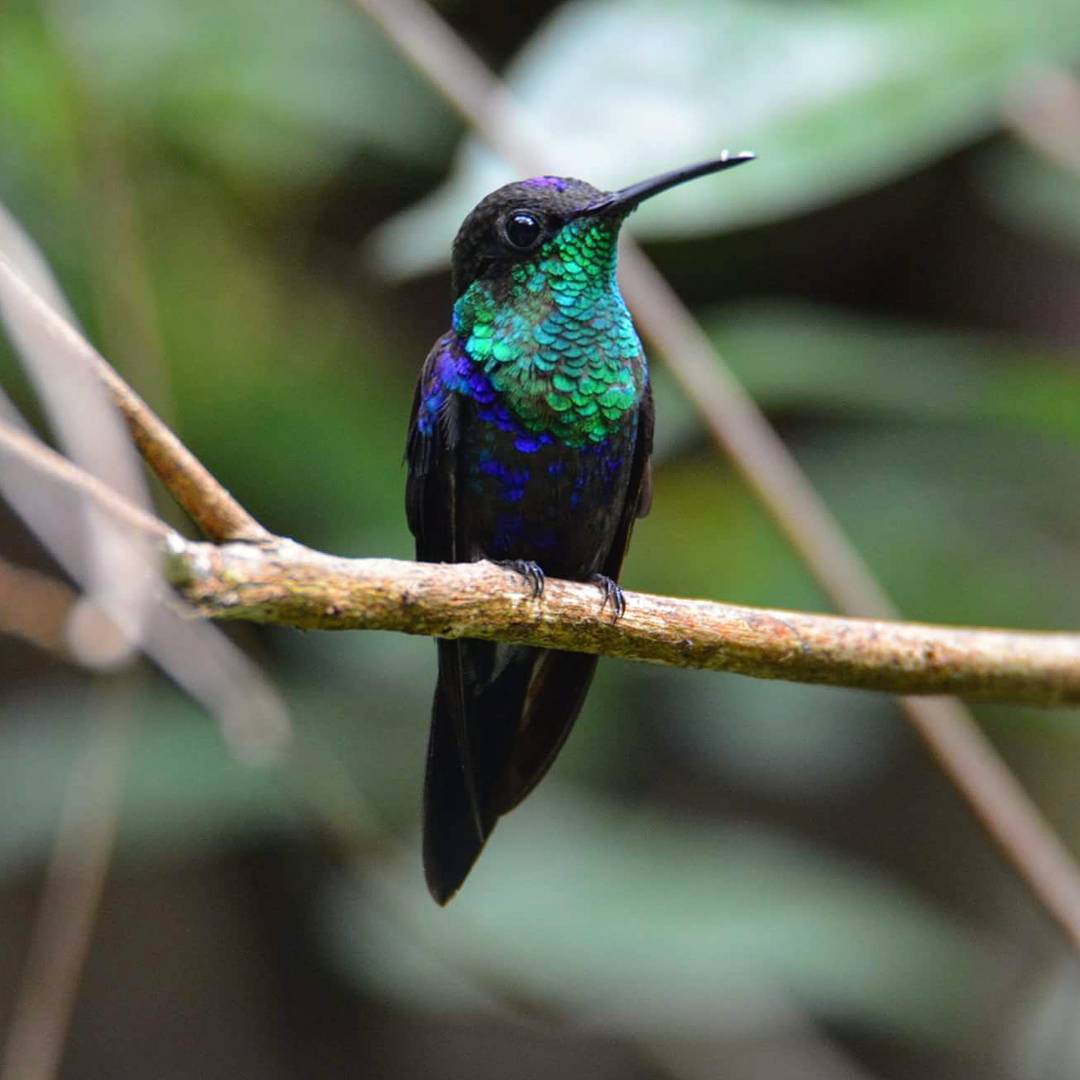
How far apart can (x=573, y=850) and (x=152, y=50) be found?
99.4 inches

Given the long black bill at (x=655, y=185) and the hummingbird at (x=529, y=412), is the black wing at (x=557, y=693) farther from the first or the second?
the long black bill at (x=655, y=185)

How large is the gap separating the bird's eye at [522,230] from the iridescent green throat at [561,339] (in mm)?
25

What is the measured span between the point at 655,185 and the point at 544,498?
0.55 m

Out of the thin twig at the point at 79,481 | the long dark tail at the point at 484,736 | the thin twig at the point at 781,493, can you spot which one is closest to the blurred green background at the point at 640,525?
the thin twig at the point at 781,493

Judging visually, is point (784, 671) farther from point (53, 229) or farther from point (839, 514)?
point (53, 229)

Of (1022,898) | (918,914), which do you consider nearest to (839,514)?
(918,914)

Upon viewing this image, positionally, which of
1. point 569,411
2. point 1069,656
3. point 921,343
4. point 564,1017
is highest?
point 921,343

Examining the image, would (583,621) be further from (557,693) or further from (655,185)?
Answer: (655,185)

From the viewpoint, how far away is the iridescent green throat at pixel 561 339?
96.3 inches

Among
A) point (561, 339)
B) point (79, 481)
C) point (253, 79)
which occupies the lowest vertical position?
point (79, 481)

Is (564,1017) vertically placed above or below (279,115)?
below

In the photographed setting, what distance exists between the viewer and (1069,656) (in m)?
2.36

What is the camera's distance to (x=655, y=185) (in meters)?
2.22

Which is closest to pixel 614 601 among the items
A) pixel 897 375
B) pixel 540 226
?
pixel 540 226
